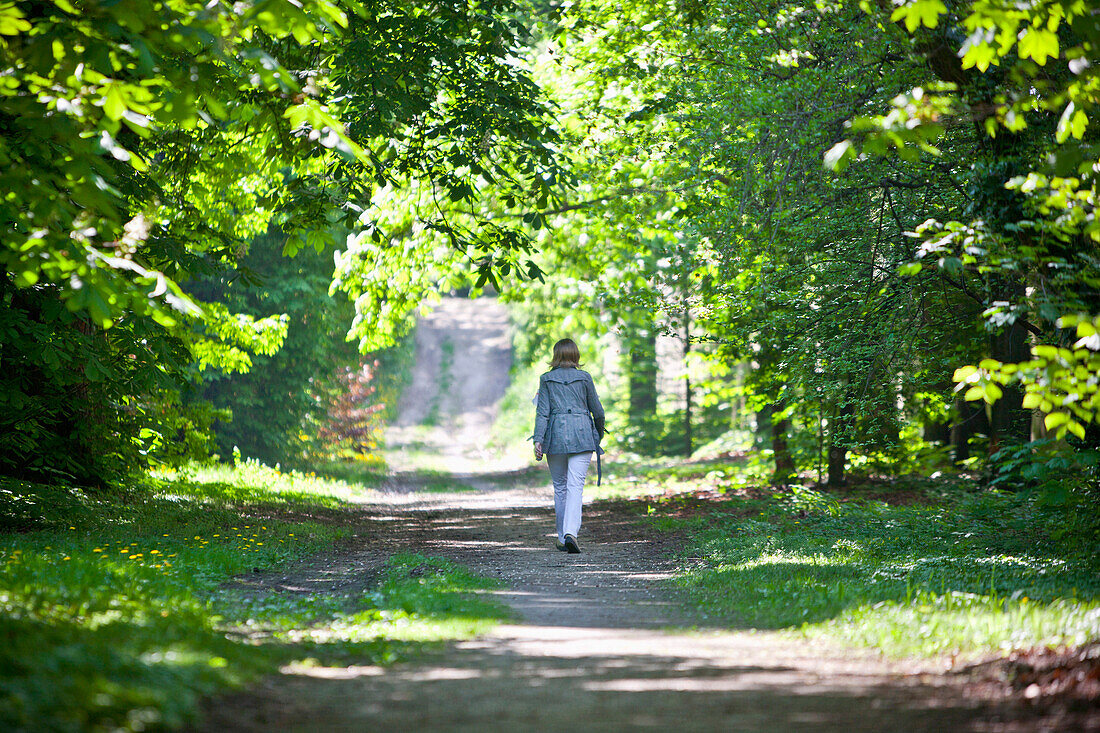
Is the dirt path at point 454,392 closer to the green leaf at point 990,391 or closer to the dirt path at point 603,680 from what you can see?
the dirt path at point 603,680

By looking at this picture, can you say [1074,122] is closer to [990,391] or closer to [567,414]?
[990,391]

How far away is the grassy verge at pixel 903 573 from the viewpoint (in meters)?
4.69

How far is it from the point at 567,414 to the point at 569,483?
703mm

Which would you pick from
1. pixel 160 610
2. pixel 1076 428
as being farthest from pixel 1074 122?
pixel 160 610

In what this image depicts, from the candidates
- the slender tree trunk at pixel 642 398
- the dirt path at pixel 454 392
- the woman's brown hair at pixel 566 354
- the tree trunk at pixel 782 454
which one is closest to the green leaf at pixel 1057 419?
the woman's brown hair at pixel 566 354

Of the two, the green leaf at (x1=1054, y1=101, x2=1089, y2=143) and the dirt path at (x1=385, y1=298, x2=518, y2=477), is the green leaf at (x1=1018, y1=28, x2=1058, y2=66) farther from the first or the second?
the dirt path at (x1=385, y1=298, x2=518, y2=477)

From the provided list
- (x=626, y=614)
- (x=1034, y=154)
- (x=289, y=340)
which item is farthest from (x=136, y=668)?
(x=289, y=340)

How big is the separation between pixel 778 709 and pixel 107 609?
3489 millimetres

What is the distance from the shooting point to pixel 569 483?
8.78 meters

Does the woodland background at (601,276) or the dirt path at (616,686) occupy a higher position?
the woodland background at (601,276)

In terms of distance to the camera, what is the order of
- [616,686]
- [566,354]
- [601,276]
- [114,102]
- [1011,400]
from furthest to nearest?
[601,276], [1011,400], [566,354], [114,102], [616,686]

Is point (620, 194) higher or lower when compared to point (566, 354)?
higher

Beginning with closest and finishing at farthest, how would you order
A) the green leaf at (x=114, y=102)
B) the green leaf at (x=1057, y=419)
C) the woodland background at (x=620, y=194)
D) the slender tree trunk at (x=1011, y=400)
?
1. the green leaf at (x=1057, y=419)
2. the green leaf at (x=114, y=102)
3. the woodland background at (x=620, y=194)
4. the slender tree trunk at (x=1011, y=400)

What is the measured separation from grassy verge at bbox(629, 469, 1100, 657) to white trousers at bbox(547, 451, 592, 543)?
48.4 inches
